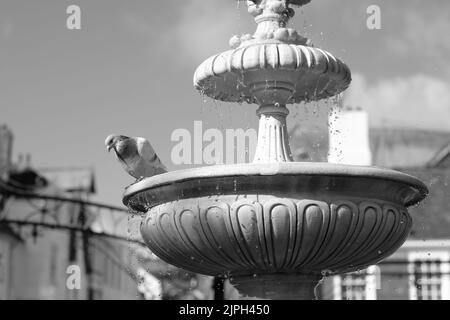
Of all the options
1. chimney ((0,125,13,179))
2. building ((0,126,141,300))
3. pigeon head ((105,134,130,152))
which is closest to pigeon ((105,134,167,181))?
pigeon head ((105,134,130,152))

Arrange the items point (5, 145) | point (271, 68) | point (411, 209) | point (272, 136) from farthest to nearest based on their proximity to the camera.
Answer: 1. point (5, 145)
2. point (411, 209)
3. point (272, 136)
4. point (271, 68)

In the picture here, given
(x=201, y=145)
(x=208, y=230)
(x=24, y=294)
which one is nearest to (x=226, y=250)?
(x=208, y=230)

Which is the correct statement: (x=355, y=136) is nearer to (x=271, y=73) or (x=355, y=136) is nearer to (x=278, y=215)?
(x=271, y=73)

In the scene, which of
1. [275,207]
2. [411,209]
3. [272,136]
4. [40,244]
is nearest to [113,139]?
[272,136]

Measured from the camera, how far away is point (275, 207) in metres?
5.71

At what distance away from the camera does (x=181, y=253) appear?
6.20m

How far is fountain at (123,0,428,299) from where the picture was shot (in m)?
5.71

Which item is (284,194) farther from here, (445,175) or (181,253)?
(445,175)

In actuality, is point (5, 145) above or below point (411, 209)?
above

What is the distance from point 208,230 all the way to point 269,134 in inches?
54.9

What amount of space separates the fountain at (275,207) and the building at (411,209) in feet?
44.3

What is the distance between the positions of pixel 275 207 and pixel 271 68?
1.34m

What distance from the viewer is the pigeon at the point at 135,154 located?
22.2 feet

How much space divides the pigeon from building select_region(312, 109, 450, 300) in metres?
13.5
